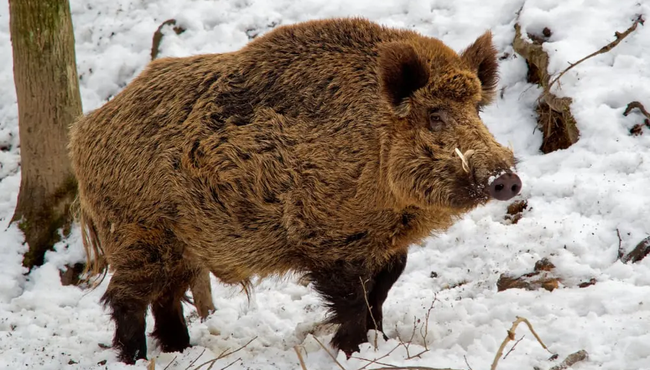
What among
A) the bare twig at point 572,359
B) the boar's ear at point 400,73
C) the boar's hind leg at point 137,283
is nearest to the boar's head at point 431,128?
the boar's ear at point 400,73

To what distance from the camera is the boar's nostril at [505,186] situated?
12.4 feet

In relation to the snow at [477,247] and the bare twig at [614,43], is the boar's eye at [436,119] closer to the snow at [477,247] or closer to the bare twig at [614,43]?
the snow at [477,247]

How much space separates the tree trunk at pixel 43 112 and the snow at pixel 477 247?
208 millimetres

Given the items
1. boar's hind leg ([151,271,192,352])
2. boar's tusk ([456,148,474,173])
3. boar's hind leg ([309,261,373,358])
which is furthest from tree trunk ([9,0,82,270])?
boar's tusk ([456,148,474,173])

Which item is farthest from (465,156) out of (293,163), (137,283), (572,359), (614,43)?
(614,43)

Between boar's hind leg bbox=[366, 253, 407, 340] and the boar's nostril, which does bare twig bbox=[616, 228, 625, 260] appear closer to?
boar's hind leg bbox=[366, 253, 407, 340]

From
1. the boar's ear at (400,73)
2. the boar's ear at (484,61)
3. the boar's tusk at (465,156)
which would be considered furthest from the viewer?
the boar's ear at (484,61)

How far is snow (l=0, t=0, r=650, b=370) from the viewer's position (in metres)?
4.40

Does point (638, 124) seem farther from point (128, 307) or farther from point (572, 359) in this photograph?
point (128, 307)

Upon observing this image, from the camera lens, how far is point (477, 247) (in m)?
5.96

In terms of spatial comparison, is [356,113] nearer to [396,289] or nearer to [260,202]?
[260,202]

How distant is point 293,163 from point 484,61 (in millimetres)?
1436

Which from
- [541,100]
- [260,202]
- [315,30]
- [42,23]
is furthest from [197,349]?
[541,100]

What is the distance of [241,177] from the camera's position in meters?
4.73
